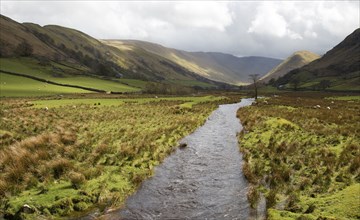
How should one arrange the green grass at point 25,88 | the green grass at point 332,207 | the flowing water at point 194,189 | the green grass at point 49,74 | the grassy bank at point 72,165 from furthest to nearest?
the green grass at point 49,74 < the green grass at point 25,88 < the grassy bank at point 72,165 < the flowing water at point 194,189 < the green grass at point 332,207

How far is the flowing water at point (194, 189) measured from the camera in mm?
13906

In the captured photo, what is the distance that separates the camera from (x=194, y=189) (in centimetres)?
1683

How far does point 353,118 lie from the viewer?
3697 cm

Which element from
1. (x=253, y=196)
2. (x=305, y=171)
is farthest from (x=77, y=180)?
(x=305, y=171)

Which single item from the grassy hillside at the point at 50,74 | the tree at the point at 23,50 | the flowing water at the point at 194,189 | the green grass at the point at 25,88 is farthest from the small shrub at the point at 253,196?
the tree at the point at 23,50

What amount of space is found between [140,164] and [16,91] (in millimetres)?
75374

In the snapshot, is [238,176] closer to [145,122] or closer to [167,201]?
[167,201]

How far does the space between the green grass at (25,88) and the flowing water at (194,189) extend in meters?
66.7

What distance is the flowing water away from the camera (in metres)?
13.9

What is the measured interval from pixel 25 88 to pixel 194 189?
87939mm

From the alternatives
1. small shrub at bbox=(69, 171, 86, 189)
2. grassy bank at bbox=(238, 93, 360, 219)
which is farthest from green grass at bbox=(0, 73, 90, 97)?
grassy bank at bbox=(238, 93, 360, 219)

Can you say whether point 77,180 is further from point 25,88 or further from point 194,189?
point 25,88

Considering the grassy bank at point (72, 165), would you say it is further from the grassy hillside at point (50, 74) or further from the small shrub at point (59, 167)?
the grassy hillside at point (50, 74)

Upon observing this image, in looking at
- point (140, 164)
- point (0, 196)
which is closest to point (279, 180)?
point (140, 164)
